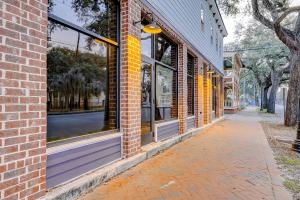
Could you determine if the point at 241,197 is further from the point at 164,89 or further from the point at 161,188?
the point at 164,89

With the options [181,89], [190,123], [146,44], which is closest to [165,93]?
[181,89]

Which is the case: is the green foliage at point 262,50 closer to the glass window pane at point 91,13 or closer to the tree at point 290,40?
the tree at point 290,40

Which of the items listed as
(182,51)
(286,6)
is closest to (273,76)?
(286,6)

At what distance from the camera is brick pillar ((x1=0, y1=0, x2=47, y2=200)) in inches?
95.3

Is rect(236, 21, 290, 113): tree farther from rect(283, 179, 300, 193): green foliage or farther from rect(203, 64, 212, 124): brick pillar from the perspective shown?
rect(283, 179, 300, 193): green foliage

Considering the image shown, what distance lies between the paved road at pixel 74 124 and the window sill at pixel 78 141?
0.32ft

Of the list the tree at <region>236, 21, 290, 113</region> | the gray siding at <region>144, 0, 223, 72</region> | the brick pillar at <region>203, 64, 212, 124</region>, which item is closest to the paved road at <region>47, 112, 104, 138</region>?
the gray siding at <region>144, 0, 223, 72</region>

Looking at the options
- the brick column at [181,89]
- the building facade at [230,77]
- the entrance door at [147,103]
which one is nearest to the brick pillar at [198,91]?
the brick column at [181,89]

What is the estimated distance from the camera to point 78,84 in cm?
399

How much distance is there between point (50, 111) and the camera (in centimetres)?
344

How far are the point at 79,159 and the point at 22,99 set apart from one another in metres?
1.46

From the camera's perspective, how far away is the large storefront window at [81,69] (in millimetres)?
3523

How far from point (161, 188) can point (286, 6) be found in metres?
14.3

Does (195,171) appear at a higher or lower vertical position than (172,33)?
lower
